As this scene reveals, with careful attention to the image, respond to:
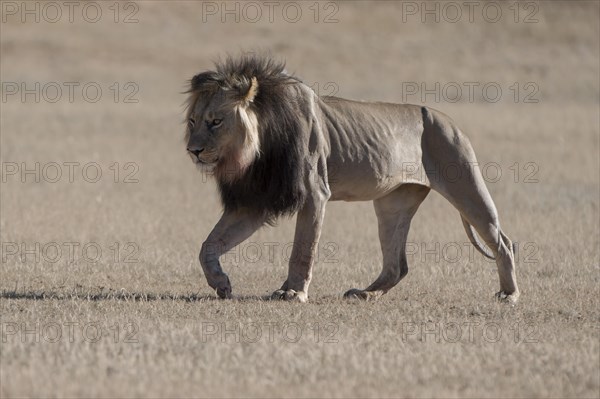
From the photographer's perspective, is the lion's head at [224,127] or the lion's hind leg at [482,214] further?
the lion's hind leg at [482,214]

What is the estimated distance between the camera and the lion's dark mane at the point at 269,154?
981 cm

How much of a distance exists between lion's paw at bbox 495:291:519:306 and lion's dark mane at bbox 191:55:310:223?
2035 mm

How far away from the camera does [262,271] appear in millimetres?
12250

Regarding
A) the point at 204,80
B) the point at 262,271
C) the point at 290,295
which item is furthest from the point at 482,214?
the point at 204,80

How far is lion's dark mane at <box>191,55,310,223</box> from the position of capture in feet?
32.2

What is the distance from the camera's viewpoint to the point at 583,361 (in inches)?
300

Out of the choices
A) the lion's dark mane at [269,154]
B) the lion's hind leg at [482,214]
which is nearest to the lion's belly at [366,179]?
the lion's hind leg at [482,214]

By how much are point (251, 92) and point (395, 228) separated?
2.18m

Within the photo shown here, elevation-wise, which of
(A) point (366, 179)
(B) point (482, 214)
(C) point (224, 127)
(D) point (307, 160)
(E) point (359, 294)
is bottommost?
(E) point (359, 294)

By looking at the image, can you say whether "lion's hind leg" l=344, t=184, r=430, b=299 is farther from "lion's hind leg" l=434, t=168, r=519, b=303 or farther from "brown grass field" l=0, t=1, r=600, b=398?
"lion's hind leg" l=434, t=168, r=519, b=303

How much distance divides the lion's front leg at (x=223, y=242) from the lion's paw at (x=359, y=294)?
1145 mm

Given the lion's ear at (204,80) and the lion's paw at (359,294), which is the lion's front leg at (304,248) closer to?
the lion's paw at (359,294)

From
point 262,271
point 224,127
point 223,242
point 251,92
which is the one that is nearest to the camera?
point 224,127

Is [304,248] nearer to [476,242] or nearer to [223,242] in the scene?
[223,242]
